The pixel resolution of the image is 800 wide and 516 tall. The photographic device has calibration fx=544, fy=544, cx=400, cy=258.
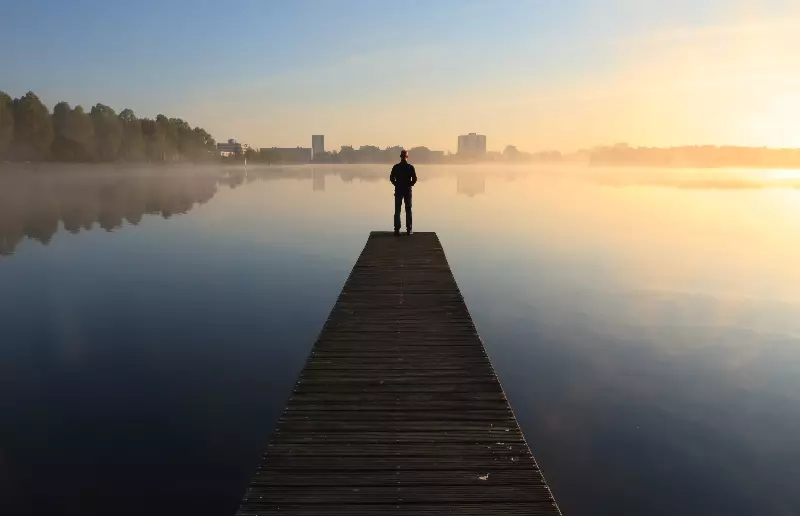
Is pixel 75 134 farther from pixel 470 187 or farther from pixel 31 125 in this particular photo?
pixel 470 187

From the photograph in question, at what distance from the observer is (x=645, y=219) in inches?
1827

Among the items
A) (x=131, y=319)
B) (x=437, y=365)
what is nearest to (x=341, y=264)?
(x=131, y=319)

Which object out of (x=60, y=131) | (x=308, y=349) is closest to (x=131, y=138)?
(x=60, y=131)

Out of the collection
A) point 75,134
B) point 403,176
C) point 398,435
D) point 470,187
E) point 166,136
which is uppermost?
point 166,136

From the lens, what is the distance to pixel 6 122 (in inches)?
4016

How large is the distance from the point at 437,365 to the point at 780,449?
6337mm

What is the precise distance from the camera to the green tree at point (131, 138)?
13788cm

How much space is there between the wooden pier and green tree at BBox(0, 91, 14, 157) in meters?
119

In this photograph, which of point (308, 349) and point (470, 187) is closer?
point (308, 349)

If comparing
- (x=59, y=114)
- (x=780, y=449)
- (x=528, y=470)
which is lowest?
(x=780, y=449)

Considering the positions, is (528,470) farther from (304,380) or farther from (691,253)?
(691,253)

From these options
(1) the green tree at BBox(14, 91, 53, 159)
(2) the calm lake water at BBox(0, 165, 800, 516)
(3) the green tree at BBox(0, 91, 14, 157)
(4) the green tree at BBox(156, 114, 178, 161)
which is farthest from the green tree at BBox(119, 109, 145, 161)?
(2) the calm lake water at BBox(0, 165, 800, 516)

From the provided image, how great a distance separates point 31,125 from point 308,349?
383 ft

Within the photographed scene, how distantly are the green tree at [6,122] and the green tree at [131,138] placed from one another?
31.6m
